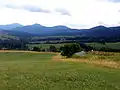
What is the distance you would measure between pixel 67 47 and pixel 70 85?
70797 millimetres

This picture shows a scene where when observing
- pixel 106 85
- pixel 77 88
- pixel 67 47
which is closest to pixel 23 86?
pixel 77 88

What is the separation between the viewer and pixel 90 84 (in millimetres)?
37938

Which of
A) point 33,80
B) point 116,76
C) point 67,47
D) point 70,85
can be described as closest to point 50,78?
point 33,80

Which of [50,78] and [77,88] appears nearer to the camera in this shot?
[77,88]

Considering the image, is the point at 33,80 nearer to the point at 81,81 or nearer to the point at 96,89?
the point at 81,81

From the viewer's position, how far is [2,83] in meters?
39.1

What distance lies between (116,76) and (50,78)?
9.19m

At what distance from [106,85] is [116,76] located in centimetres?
817

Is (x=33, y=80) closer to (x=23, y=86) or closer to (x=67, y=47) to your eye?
(x=23, y=86)

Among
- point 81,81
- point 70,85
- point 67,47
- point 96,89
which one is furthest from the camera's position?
point 67,47

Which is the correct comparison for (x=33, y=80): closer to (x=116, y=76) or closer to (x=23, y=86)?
(x=23, y=86)

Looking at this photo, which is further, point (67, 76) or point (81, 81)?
point (67, 76)

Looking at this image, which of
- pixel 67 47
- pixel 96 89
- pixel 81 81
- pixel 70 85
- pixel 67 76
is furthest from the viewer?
pixel 67 47

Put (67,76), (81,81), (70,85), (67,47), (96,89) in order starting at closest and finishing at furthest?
1. (96,89)
2. (70,85)
3. (81,81)
4. (67,76)
5. (67,47)
